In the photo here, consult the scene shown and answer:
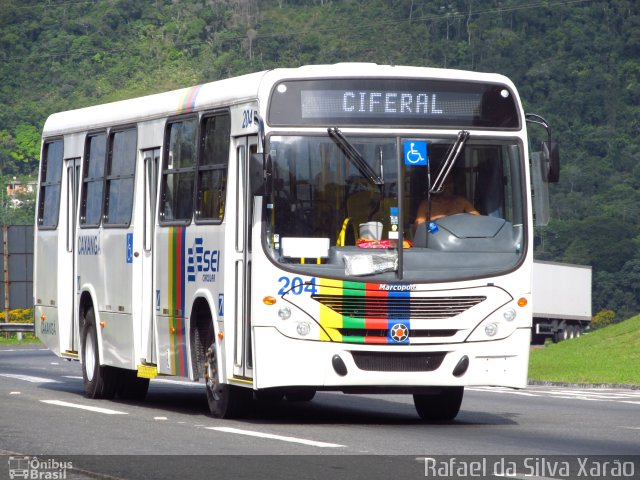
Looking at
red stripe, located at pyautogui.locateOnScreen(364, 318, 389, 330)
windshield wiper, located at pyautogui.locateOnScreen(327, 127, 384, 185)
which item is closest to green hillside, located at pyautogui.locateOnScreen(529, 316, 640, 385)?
red stripe, located at pyautogui.locateOnScreen(364, 318, 389, 330)

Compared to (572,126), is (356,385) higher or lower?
lower

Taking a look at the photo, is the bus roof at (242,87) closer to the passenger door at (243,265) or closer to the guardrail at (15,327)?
the passenger door at (243,265)

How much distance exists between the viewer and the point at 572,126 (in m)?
200

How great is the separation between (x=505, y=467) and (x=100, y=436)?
3967 mm

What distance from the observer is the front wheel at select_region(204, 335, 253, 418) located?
15.9m

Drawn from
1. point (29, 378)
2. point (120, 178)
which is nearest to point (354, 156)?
point (120, 178)

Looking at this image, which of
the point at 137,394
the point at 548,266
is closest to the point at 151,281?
the point at 137,394

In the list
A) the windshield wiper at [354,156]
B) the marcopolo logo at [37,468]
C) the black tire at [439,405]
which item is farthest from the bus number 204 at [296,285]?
the marcopolo logo at [37,468]

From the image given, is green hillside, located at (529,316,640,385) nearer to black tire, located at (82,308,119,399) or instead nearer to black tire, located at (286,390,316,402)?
black tire, located at (82,308,119,399)

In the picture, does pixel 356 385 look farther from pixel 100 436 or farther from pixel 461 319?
pixel 100 436

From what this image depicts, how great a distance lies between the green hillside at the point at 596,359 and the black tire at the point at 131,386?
427 inches

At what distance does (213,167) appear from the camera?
53.4ft

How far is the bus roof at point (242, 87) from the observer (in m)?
A: 15.3

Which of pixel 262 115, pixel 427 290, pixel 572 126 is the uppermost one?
pixel 572 126
